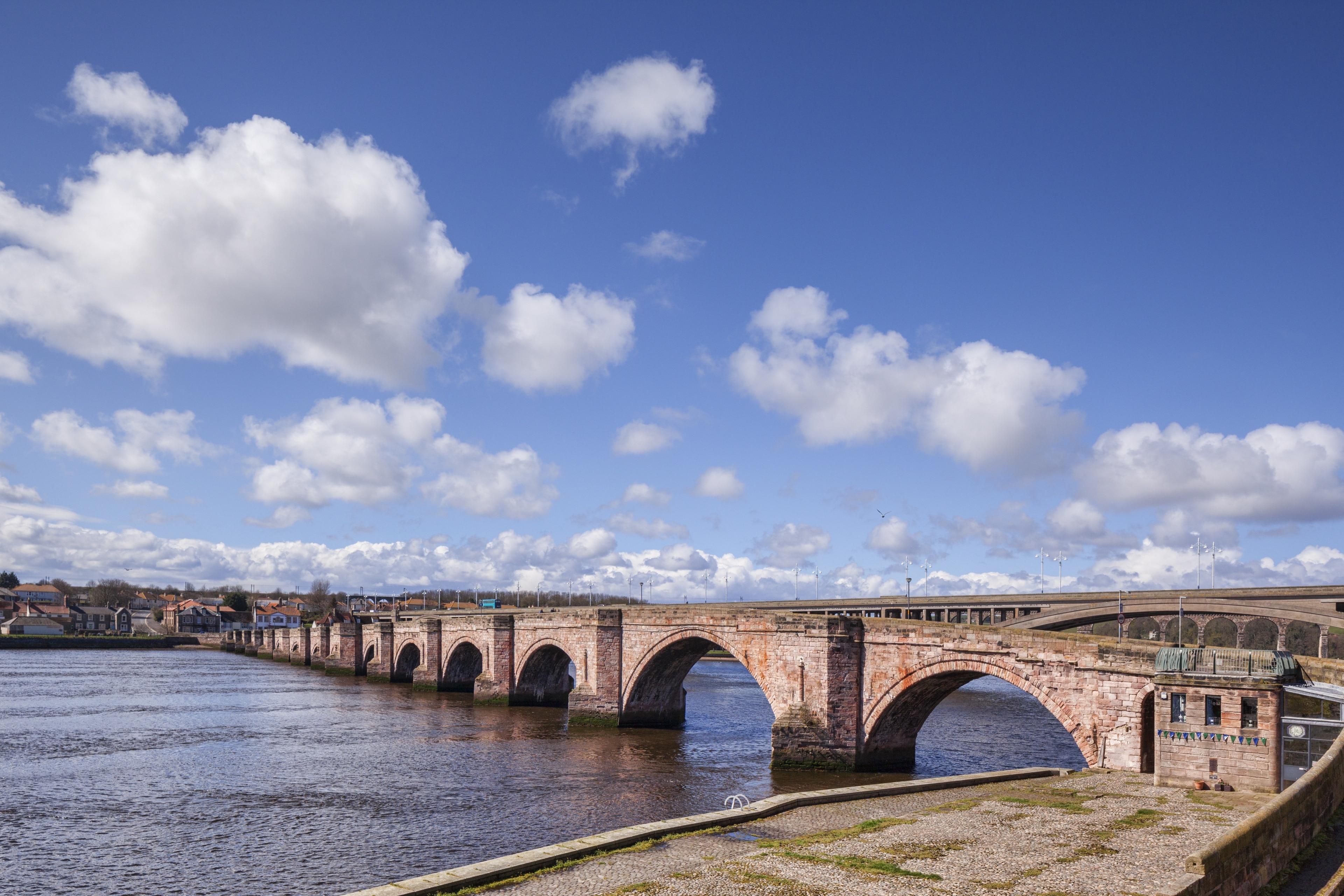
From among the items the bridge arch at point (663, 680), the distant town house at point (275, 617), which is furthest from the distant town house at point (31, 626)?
the bridge arch at point (663, 680)

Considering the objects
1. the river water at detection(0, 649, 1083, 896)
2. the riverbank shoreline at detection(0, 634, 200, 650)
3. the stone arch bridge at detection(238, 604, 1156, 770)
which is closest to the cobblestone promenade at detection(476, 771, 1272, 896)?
the stone arch bridge at detection(238, 604, 1156, 770)

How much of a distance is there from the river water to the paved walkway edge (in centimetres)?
505

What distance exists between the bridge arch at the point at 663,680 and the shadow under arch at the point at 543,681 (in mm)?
10904

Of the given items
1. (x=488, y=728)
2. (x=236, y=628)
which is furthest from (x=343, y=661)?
(x=236, y=628)

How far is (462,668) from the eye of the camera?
6794 centimetres

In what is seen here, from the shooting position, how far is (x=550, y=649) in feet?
183

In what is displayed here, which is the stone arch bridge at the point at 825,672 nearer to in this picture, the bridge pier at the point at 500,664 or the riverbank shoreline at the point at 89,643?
the bridge pier at the point at 500,664

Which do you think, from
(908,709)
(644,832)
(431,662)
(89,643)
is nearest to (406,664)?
(431,662)

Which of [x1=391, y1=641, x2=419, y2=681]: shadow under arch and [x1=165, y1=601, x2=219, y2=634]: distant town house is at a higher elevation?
[x1=391, y1=641, x2=419, y2=681]: shadow under arch

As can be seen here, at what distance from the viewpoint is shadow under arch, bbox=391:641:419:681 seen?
7806 cm

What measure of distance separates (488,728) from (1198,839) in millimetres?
35897

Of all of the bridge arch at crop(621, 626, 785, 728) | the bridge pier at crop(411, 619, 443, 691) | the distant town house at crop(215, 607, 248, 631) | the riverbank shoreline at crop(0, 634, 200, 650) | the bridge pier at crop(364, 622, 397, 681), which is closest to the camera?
the bridge arch at crop(621, 626, 785, 728)

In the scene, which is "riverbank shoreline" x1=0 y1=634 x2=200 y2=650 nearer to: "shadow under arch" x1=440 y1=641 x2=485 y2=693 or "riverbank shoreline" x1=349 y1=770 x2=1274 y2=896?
"shadow under arch" x1=440 y1=641 x2=485 y2=693

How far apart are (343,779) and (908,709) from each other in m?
20.8
